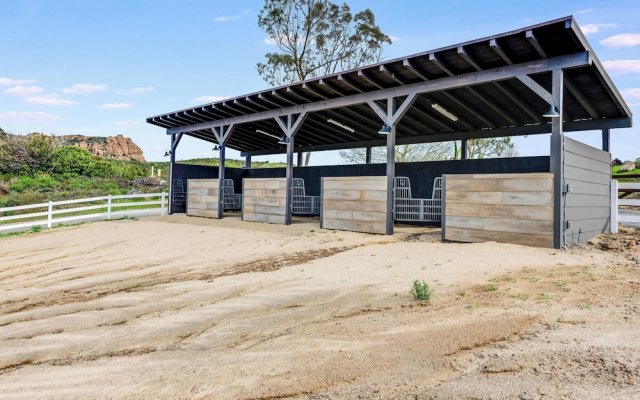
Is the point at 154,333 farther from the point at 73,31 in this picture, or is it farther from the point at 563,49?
the point at 73,31

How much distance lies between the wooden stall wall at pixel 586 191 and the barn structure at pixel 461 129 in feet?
0.13

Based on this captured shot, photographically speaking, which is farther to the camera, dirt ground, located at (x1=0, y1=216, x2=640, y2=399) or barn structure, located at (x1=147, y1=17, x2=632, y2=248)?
barn structure, located at (x1=147, y1=17, x2=632, y2=248)

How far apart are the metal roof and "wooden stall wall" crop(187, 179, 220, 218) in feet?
7.54

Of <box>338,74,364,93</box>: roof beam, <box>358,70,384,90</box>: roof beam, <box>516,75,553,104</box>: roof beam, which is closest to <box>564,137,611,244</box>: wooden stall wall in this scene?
<box>516,75,553,104</box>: roof beam

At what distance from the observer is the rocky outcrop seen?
140 feet

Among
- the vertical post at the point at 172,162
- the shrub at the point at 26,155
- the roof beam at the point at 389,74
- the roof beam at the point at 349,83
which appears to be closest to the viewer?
the roof beam at the point at 389,74

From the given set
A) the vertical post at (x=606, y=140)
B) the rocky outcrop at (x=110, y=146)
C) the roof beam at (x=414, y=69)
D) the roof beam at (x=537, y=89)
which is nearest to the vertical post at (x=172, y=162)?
the roof beam at (x=414, y=69)

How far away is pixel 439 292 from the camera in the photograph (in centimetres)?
404

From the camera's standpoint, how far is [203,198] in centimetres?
1412

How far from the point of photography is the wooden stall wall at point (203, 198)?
13655mm

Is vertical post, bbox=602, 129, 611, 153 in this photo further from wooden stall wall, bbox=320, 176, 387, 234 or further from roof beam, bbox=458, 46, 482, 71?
wooden stall wall, bbox=320, 176, 387, 234

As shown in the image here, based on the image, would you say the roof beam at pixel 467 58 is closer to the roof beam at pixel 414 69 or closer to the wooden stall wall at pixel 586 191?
the roof beam at pixel 414 69

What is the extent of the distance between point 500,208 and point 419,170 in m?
5.41

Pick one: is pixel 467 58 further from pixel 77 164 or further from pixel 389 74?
pixel 77 164
